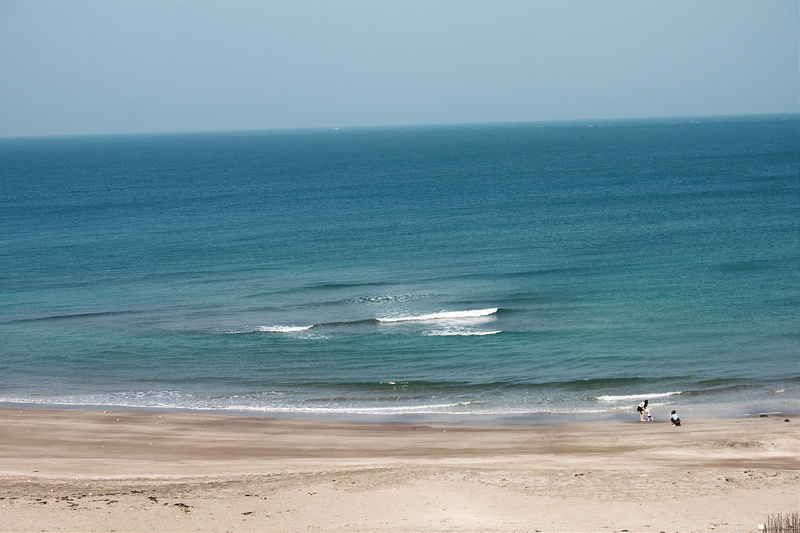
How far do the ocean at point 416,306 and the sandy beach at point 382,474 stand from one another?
8.79 feet

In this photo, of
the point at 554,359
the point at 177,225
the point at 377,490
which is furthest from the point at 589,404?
the point at 177,225

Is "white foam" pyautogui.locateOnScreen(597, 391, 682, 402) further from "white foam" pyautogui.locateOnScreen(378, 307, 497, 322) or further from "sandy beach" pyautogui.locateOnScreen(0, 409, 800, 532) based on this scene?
"white foam" pyautogui.locateOnScreen(378, 307, 497, 322)

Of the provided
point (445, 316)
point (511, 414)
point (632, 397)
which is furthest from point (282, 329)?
point (632, 397)

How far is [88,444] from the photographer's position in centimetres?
2733

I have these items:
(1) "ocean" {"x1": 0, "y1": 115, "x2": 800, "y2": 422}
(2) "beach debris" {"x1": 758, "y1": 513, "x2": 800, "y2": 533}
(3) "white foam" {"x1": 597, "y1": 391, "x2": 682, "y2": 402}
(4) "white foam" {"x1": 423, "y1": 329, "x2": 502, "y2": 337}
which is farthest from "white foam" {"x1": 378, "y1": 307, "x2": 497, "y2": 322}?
(2) "beach debris" {"x1": 758, "y1": 513, "x2": 800, "y2": 533}

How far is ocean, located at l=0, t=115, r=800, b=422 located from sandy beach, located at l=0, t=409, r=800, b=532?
8.79 feet

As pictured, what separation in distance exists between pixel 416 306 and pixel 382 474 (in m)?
21.9

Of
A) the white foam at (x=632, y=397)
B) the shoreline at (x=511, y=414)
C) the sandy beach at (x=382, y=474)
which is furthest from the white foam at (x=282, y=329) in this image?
the white foam at (x=632, y=397)

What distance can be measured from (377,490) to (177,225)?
196ft

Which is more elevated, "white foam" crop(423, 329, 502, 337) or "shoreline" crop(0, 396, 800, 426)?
"white foam" crop(423, 329, 502, 337)

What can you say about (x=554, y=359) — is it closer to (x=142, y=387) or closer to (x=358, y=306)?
(x=358, y=306)

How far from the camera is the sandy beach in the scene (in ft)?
61.2

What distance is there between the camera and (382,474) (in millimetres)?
22844

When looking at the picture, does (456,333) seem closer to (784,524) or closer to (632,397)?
(632,397)
